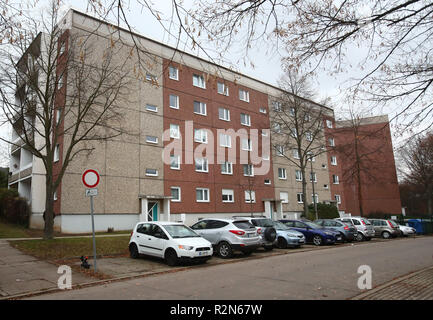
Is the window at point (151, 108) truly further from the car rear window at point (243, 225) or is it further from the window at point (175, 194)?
the car rear window at point (243, 225)

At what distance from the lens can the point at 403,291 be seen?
22.7 ft

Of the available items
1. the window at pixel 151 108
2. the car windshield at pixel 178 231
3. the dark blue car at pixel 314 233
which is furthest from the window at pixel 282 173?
the car windshield at pixel 178 231

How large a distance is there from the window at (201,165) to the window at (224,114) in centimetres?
522

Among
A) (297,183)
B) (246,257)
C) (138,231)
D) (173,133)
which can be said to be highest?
(173,133)

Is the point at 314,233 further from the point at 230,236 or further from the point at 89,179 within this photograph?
the point at 89,179

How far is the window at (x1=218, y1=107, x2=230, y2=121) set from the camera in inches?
1324

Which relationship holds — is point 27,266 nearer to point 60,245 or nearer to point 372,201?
point 60,245

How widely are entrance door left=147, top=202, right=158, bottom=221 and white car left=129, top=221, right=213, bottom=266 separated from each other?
13051 millimetres

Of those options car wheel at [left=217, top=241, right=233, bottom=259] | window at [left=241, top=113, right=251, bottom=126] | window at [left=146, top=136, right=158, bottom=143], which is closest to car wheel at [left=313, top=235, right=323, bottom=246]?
car wheel at [left=217, top=241, right=233, bottom=259]

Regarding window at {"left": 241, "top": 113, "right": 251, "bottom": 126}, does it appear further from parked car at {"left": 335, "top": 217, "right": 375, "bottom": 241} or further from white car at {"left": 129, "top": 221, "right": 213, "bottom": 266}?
white car at {"left": 129, "top": 221, "right": 213, "bottom": 266}

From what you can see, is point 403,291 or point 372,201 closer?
point 403,291
